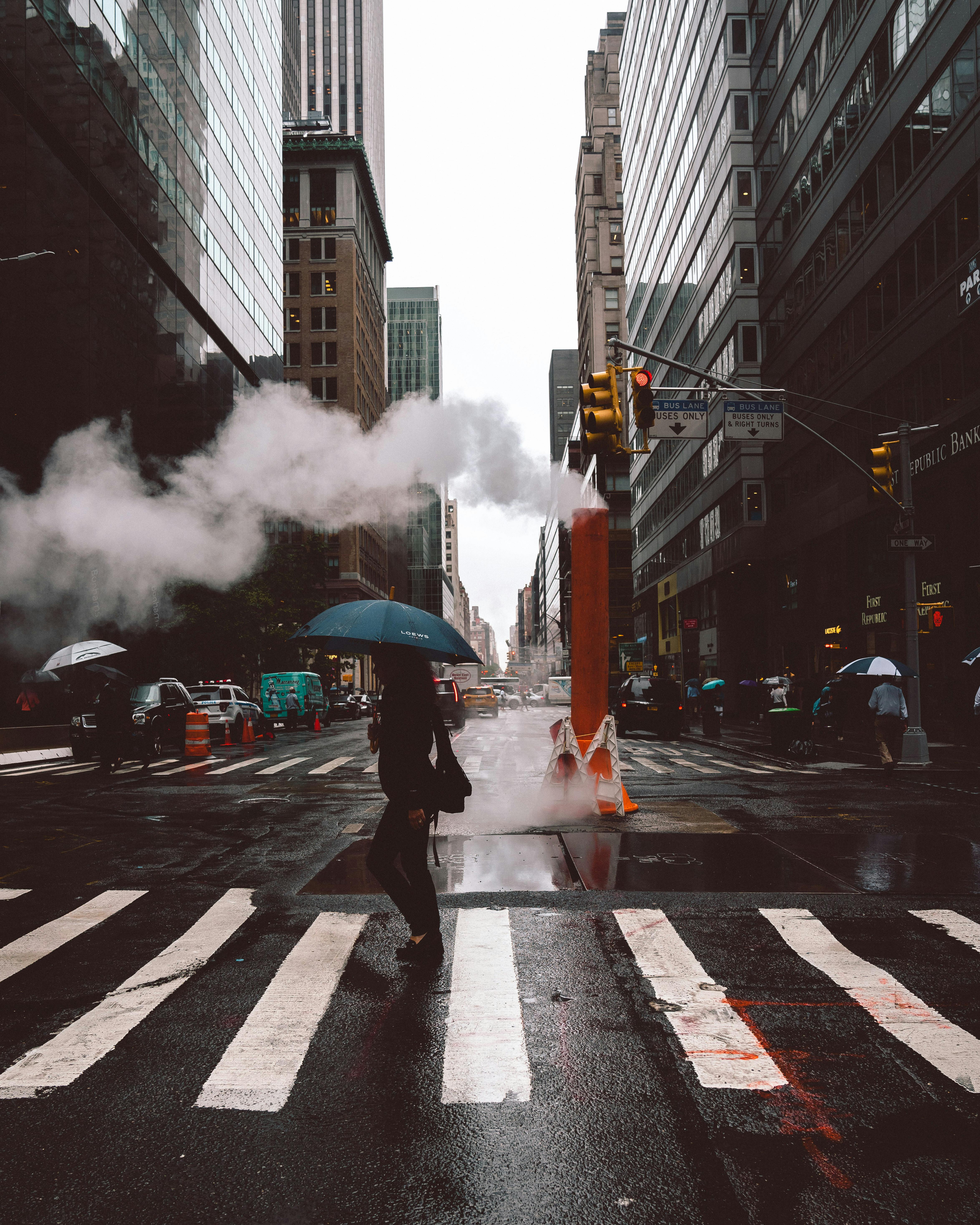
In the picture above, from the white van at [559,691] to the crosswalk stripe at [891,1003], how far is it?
26.9 meters

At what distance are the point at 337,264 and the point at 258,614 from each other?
5767 centimetres

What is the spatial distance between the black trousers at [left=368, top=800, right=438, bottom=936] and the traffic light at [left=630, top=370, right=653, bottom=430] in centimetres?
802

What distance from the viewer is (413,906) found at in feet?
19.1

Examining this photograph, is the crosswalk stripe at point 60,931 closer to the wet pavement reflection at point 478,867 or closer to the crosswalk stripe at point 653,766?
the wet pavement reflection at point 478,867

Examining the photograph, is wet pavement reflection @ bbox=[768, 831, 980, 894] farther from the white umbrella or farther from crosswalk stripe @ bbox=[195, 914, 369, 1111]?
the white umbrella

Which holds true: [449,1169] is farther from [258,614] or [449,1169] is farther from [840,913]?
[258,614]

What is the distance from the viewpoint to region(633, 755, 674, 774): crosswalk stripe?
60.5 feet

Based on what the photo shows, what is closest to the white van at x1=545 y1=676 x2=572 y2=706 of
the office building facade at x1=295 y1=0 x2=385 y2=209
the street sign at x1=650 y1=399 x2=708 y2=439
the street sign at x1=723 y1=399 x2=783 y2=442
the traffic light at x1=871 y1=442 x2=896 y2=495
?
the traffic light at x1=871 y1=442 x2=896 y2=495

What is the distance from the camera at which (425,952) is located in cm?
574

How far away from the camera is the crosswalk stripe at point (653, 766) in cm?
1845

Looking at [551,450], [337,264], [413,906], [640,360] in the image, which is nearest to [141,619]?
[413,906]

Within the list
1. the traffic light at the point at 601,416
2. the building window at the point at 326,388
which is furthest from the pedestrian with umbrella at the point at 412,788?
the building window at the point at 326,388

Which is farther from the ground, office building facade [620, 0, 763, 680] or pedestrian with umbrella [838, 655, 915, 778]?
office building facade [620, 0, 763, 680]

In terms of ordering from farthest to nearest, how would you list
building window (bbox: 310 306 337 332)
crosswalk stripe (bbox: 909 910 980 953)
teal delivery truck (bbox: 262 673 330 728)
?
building window (bbox: 310 306 337 332)
teal delivery truck (bbox: 262 673 330 728)
crosswalk stripe (bbox: 909 910 980 953)
